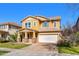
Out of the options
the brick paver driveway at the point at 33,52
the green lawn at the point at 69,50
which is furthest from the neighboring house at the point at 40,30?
the brick paver driveway at the point at 33,52

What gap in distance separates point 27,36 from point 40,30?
4.22ft

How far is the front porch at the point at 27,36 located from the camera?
17.6 metres

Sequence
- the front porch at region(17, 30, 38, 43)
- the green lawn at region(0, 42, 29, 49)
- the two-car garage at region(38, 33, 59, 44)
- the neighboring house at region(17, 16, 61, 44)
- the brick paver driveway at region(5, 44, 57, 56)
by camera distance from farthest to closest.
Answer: the front porch at region(17, 30, 38, 43) → the neighboring house at region(17, 16, 61, 44) → the two-car garage at region(38, 33, 59, 44) → the green lawn at region(0, 42, 29, 49) → the brick paver driveway at region(5, 44, 57, 56)

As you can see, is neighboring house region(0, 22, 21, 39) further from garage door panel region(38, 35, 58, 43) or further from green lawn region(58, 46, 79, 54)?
green lawn region(58, 46, 79, 54)

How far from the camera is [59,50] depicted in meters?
15.6

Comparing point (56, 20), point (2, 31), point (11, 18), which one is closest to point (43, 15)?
point (56, 20)

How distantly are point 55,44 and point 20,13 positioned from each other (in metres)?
3.84

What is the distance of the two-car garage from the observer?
1692 cm

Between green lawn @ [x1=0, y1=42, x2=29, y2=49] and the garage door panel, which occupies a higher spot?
the garage door panel

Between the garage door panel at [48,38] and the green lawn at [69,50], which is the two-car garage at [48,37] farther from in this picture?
the green lawn at [69,50]

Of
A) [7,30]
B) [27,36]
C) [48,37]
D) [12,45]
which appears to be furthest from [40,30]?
[7,30]

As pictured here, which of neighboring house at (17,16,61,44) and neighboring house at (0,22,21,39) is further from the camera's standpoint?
neighboring house at (0,22,21,39)

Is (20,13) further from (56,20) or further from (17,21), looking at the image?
(56,20)

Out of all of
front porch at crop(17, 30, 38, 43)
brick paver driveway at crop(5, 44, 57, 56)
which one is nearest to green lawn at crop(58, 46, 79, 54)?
brick paver driveway at crop(5, 44, 57, 56)
